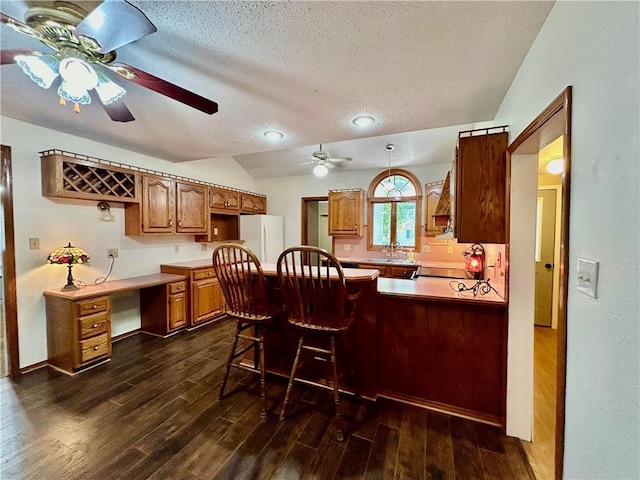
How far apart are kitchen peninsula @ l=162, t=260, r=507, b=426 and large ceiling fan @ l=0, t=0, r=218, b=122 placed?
153cm

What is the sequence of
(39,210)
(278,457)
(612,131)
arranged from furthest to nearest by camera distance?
(39,210) → (278,457) → (612,131)

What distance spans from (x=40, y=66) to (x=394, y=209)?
450 cm

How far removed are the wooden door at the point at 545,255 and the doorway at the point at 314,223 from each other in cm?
348

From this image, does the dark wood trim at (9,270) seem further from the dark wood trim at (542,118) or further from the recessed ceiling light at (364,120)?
the dark wood trim at (542,118)

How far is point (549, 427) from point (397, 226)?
11.1 ft

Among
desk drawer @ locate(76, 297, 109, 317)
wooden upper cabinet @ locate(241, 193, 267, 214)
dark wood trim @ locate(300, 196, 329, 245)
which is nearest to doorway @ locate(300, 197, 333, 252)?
dark wood trim @ locate(300, 196, 329, 245)

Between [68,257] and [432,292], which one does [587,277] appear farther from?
[68,257]

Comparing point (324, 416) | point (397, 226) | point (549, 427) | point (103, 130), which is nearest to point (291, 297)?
point (324, 416)

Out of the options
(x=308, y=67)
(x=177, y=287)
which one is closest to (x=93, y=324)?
(x=177, y=287)

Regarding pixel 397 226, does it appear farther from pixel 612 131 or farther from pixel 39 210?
pixel 39 210

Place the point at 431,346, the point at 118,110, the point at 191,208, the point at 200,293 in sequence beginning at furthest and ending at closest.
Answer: the point at 191,208 → the point at 200,293 → the point at 431,346 → the point at 118,110

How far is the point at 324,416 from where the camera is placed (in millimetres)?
1946

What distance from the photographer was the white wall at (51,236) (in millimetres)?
2523

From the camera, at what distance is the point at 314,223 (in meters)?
6.52
